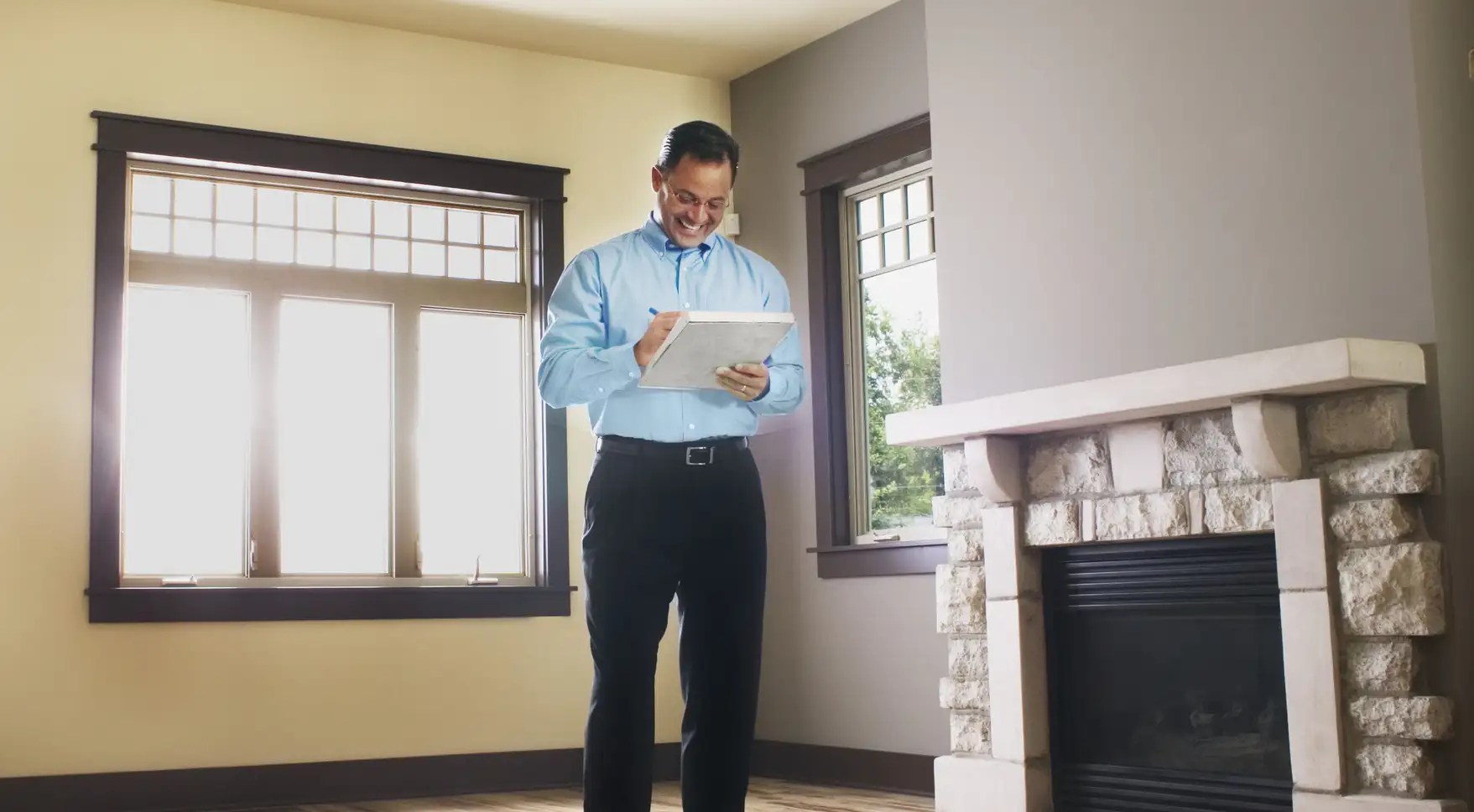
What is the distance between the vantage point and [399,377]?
5.61m

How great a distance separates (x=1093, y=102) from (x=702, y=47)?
7.64ft

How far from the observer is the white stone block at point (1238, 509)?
3.38m

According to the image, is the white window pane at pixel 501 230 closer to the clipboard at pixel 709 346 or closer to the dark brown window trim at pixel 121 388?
the dark brown window trim at pixel 121 388

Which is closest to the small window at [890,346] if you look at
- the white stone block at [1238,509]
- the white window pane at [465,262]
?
the white window pane at [465,262]

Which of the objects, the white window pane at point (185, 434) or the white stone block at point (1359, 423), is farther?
the white window pane at point (185, 434)

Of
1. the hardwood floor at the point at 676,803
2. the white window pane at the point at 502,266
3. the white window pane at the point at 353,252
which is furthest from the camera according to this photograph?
the white window pane at the point at 502,266

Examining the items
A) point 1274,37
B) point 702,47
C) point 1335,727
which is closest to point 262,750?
point 702,47

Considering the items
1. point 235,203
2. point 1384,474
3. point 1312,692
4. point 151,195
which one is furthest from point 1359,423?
point 151,195

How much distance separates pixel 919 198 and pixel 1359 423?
246cm

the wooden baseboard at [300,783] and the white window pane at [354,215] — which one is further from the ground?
the white window pane at [354,215]

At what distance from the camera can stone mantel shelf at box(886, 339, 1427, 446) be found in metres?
3.09

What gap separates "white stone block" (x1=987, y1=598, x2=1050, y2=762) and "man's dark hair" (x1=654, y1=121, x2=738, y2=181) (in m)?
1.88

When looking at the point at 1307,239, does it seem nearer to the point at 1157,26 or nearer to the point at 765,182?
the point at 1157,26

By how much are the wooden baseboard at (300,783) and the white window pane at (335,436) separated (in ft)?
2.30
